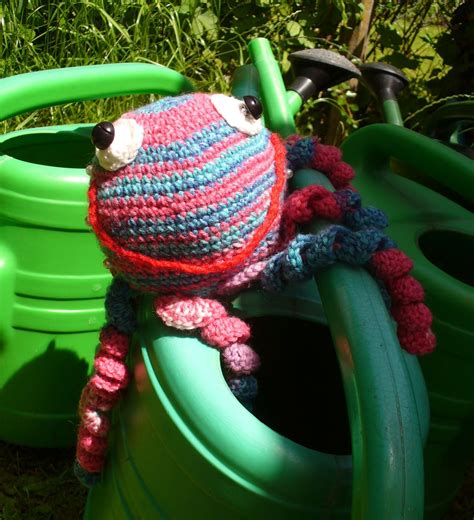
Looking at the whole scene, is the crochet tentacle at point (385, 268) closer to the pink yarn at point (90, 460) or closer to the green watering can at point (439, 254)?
the green watering can at point (439, 254)

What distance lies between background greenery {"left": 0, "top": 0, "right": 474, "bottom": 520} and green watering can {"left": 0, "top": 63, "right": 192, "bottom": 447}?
2.48 ft

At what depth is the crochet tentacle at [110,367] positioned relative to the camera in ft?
2.72

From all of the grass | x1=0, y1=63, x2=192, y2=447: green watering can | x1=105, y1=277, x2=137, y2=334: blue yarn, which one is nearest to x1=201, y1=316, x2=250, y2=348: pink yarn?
x1=105, y1=277, x2=137, y2=334: blue yarn

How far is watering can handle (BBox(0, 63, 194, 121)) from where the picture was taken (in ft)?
3.40

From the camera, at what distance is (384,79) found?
1.43m

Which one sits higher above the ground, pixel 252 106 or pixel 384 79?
pixel 252 106

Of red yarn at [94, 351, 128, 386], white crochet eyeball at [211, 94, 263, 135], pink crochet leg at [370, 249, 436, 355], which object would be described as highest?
white crochet eyeball at [211, 94, 263, 135]

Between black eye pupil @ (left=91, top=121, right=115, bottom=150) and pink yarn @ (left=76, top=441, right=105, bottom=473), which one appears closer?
black eye pupil @ (left=91, top=121, right=115, bottom=150)

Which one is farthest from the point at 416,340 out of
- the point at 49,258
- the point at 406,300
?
the point at 49,258

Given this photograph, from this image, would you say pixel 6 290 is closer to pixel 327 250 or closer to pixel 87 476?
pixel 87 476

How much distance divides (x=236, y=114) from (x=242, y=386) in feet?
0.97

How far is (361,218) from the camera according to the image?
729mm

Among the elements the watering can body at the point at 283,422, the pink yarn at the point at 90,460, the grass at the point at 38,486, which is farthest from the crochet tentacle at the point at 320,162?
the grass at the point at 38,486

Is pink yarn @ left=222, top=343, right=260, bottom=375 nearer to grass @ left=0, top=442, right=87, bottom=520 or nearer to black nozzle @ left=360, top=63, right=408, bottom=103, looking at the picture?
grass @ left=0, top=442, right=87, bottom=520
